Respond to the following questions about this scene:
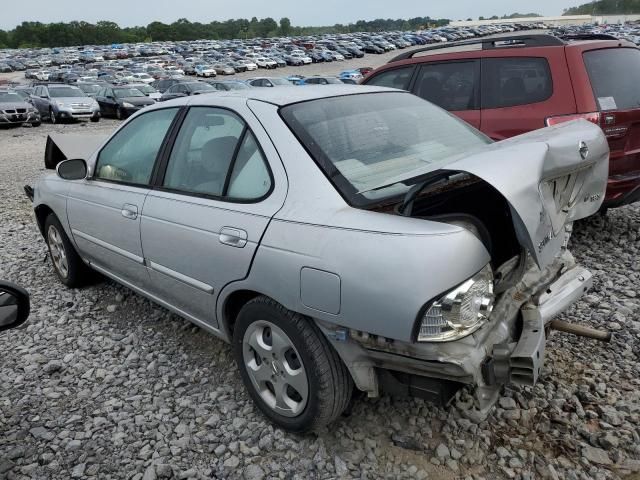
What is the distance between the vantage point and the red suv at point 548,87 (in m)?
4.39

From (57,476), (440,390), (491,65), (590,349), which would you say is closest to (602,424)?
(590,349)

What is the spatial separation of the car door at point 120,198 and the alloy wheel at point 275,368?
3.51 ft

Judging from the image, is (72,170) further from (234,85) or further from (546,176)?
(234,85)

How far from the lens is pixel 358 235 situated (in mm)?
2035

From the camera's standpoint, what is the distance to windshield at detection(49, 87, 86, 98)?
2095cm

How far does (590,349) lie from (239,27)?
150m

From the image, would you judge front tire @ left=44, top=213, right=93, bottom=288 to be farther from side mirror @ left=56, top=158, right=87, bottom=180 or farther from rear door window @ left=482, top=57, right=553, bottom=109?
rear door window @ left=482, top=57, right=553, bottom=109

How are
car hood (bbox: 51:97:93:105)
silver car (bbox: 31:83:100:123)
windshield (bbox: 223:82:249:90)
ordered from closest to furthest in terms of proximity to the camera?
silver car (bbox: 31:83:100:123) → car hood (bbox: 51:97:93:105) → windshield (bbox: 223:82:249:90)

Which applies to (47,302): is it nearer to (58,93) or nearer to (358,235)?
(358,235)

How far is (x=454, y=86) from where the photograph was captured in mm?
5406

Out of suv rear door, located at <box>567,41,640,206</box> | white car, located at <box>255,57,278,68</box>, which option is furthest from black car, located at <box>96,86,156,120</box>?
white car, located at <box>255,57,278,68</box>

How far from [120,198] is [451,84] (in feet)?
11.9

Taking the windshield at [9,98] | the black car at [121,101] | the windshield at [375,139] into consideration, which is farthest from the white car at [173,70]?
the windshield at [375,139]

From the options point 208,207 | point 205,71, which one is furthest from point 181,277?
point 205,71
